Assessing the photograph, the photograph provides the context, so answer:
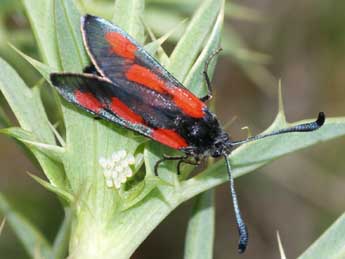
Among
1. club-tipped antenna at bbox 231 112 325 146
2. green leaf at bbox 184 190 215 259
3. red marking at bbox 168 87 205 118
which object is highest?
red marking at bbox 168 87 205 118

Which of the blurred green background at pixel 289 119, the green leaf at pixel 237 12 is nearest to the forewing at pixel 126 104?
the green leaf at pixel 237 12

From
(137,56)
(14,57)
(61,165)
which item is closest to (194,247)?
(61,165)

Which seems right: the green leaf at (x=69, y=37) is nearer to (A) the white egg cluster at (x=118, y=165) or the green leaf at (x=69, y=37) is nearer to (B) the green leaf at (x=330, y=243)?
(A) the white egg cluster at (x=118, y=165)

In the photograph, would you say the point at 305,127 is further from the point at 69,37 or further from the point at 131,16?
the point at 69,37

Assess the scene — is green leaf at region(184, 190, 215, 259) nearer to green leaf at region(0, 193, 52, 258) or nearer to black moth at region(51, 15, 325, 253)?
black moth at region(51, 15, 325, 253)

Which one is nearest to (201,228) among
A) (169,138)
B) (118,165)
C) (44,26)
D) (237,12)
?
(169,138)

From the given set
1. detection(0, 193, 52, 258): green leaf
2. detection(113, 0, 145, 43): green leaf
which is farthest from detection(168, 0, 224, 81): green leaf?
detection(0, 193, 52, 258): green leaf

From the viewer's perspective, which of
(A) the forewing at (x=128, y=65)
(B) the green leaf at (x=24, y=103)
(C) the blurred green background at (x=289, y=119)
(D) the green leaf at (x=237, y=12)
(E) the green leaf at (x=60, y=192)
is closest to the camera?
(E) the green leaf at (x=60, y=192)
